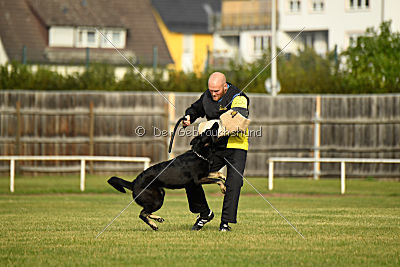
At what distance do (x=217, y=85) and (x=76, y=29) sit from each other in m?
36.5

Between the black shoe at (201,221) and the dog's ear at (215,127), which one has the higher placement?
the dog's ear at (215,127)

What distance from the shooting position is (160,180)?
10336 mm

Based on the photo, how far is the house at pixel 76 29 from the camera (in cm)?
4409

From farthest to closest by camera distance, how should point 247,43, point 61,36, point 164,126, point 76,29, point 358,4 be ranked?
point 247,43 → point 358,4 → point 61,36 → point 76,29 → point 164,126

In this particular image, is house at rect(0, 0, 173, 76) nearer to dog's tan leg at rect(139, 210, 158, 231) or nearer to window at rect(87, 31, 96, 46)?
window at rect(87, 31, 96, 46)

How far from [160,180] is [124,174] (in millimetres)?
14159

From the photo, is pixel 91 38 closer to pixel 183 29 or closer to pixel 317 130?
pixel 183 29

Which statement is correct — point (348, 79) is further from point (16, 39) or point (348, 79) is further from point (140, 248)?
point (16, 39)

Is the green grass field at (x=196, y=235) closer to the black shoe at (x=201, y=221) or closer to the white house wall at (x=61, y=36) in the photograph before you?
the black shoe at (x=201, y=221)

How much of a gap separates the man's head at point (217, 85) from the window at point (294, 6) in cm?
4076

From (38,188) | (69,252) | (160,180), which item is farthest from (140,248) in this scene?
(38,188)

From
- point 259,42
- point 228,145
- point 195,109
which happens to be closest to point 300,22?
point 259,42

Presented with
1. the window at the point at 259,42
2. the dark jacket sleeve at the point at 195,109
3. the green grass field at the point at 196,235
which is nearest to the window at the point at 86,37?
the window at the point at 259,42

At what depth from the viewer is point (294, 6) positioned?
50500 mm
